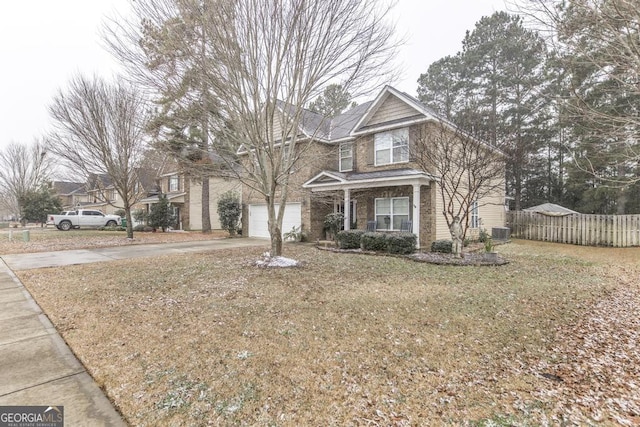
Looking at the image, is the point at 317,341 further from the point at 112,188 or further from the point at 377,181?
the point at 112,188

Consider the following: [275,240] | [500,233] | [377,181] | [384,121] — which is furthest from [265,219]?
[500,233]

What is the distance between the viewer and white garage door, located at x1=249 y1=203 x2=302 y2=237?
17.1m

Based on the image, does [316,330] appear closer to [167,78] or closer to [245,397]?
[245,397]

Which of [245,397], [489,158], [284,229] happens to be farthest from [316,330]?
[284,229]

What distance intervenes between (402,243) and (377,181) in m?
3.22

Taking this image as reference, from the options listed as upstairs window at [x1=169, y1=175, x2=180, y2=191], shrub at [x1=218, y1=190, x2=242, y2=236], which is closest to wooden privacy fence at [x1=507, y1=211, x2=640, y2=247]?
shrub at [x1=218, y1=190, x2=242, y2=236]

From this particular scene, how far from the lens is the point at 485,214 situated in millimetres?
16766

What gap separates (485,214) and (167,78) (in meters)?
16.8

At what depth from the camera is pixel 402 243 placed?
11.3 metres

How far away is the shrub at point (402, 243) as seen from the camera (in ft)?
37.2

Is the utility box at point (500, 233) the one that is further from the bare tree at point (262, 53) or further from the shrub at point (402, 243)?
the bare tree at point (262, 53)

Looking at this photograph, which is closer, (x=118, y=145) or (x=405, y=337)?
(x=405, y=337)

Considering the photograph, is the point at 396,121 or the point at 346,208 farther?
the point at 346,208

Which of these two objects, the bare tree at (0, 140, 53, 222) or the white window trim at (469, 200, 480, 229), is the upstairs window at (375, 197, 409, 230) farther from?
the bare tree at (0, 140, 53, 222)
